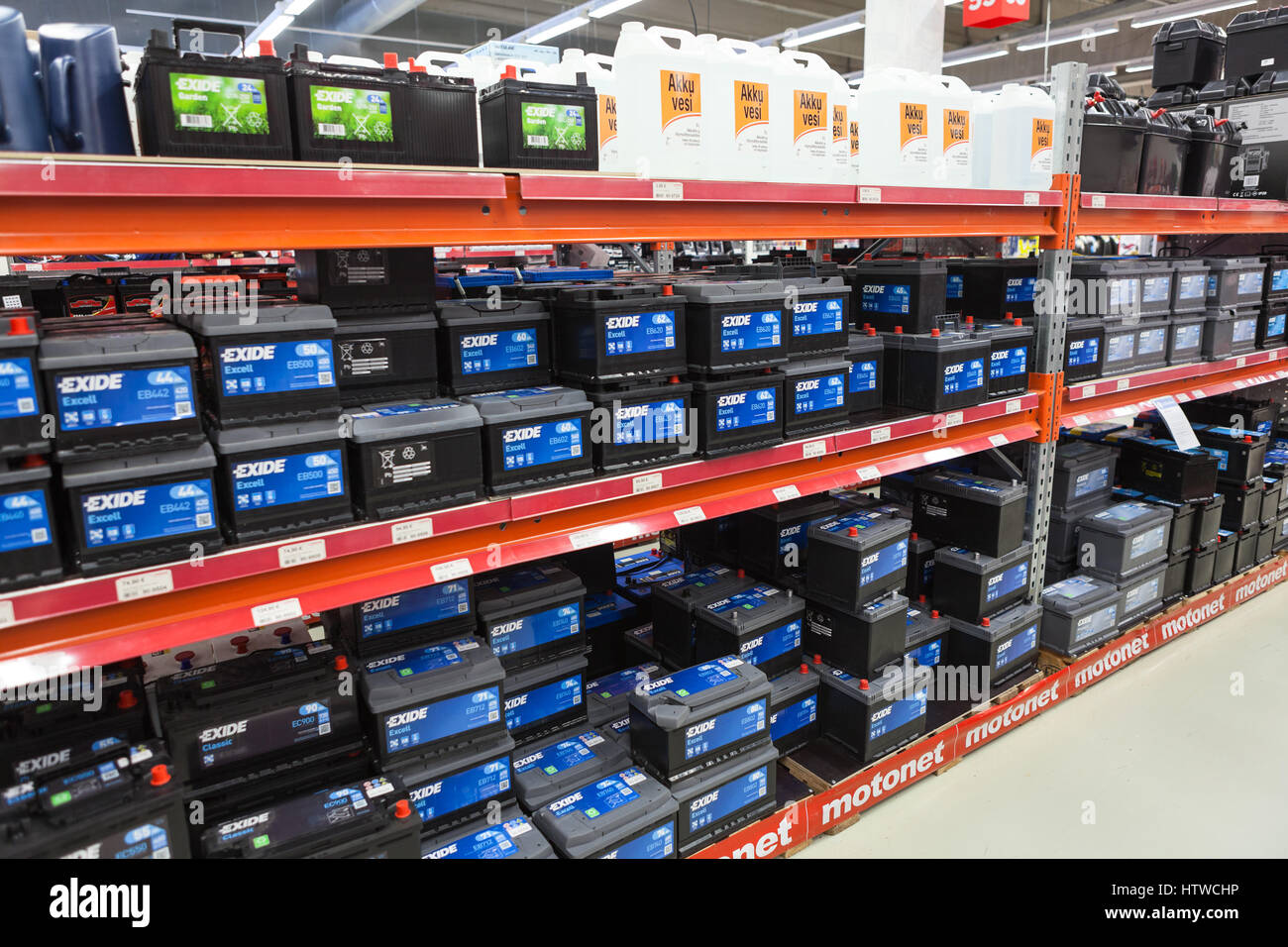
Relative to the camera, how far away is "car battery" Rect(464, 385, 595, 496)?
5.61ft

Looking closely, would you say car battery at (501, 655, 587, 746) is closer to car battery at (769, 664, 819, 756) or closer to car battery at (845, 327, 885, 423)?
car battery at (769, 664, 819, 756)

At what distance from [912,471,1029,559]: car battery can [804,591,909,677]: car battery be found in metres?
0.48

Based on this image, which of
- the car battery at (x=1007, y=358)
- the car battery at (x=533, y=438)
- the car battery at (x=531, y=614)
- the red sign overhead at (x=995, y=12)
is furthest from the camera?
the red sign overhead at (x=995, y=12)

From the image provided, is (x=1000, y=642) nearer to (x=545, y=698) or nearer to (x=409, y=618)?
(x=545, y=698)

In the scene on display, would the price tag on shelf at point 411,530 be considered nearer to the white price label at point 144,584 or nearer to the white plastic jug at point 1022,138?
the white price label at point 144,584

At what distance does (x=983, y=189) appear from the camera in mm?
2369

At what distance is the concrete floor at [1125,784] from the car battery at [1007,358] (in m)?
1.20

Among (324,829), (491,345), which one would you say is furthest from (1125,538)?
(324,829)

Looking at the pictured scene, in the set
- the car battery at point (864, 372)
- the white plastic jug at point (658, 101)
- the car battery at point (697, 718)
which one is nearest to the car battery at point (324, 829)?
the car battery at point (697, 718)

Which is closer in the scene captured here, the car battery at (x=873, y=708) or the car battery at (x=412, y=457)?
the car battery at (x=412, y=457)

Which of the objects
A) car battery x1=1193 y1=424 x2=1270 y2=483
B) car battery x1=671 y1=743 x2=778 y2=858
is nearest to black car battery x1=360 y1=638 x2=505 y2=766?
car battery x1=671 y1=743 x2=778 y2=858

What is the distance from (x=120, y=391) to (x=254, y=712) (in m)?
0.69

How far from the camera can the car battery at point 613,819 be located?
181 centimetres
